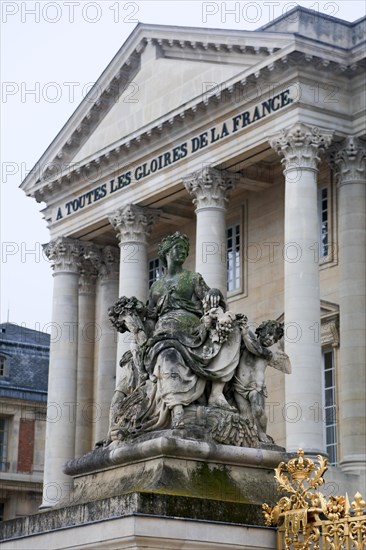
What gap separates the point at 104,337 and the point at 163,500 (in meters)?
35.9

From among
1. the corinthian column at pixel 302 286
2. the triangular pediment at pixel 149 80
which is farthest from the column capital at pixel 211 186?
the corinthian column at pixel 302 286

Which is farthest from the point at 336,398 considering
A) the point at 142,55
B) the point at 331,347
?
the point at 142,55

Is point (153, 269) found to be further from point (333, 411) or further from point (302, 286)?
point (302, 286)

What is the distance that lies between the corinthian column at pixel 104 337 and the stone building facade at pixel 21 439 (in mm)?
13553

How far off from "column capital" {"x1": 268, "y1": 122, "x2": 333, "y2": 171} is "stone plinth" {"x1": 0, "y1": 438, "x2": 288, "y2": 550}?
905 inches

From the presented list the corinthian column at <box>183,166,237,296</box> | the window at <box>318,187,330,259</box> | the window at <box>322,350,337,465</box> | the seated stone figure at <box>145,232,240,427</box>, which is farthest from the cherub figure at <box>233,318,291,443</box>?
the window at <box>318,187,330,259</box>

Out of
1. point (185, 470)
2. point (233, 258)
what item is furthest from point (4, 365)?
point (185, 470)

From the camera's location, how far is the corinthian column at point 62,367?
42094 mm

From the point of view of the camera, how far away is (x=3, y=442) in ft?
194

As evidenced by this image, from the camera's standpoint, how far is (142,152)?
41.1m

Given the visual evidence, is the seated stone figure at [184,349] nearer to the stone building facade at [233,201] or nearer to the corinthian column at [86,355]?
the stone building facade at [233,201]

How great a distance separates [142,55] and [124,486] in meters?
32.7

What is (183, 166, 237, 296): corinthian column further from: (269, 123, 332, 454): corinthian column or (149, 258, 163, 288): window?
(149, 258, 163, 288): window

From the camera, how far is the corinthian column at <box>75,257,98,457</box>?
4638 centimetres
